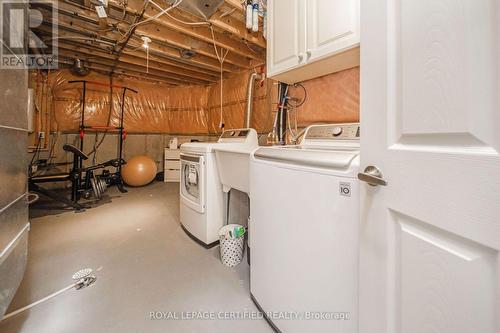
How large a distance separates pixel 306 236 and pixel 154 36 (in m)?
3.04

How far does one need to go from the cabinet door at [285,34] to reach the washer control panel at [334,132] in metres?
0.51

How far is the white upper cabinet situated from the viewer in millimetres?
1250

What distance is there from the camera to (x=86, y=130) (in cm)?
423

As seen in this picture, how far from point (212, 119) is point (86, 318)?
3.86 meters

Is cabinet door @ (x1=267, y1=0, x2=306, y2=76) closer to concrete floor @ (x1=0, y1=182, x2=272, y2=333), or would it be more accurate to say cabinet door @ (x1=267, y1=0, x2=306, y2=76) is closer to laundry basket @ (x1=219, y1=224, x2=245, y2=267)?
laundry basket @ (x1=219, y1=224, x2=245, y2=267)

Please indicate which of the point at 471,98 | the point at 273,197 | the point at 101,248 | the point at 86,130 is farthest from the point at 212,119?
the point at 471,98

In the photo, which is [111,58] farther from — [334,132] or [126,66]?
[334,132]

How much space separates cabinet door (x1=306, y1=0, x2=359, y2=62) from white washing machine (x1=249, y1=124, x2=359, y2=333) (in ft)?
2.50

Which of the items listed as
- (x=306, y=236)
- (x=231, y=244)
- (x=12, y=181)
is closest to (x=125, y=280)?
(x=231, y=244)

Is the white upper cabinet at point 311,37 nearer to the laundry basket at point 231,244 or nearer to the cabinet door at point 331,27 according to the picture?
the cabinet door at point 331,27

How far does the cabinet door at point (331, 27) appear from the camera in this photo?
3.99 feet

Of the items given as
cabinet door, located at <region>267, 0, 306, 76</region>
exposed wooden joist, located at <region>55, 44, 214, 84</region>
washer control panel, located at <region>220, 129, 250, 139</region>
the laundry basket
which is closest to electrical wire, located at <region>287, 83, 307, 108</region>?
cabinet door, located at <region>267, 0, 306, 76</region>

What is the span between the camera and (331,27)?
4.31ft

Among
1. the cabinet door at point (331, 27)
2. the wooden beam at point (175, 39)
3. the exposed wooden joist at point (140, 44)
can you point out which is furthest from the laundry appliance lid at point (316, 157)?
the exposed wooden joist at point (140, 44)
